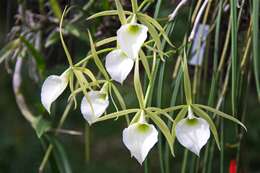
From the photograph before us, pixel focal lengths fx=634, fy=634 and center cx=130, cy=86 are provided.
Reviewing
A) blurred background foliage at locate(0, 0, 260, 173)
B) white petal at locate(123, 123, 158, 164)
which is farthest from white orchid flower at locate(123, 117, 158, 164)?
blurred background foliage at locate(0, 0, 260, 173)

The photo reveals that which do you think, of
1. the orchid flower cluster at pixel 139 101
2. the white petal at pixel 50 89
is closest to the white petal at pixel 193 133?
the orchid flower cluster at pixel 139 101

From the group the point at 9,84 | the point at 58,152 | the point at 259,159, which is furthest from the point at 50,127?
the point at 9,84

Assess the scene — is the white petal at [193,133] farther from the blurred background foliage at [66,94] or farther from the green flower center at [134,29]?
the blurred background foliage at [66,94]

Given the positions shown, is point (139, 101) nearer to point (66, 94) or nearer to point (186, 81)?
point (186, 81)

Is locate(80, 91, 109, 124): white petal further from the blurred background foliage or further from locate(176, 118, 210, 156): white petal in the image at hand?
the blurred background foliage

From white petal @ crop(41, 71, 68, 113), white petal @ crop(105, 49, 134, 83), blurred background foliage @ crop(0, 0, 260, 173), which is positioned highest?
white petal @ crop(105, 49, 134, 83)

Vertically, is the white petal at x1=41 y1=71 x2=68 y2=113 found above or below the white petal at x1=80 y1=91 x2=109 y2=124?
above

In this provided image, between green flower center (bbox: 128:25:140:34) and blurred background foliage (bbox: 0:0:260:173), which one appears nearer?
green flower center (bbox: 128:25:140:34)
